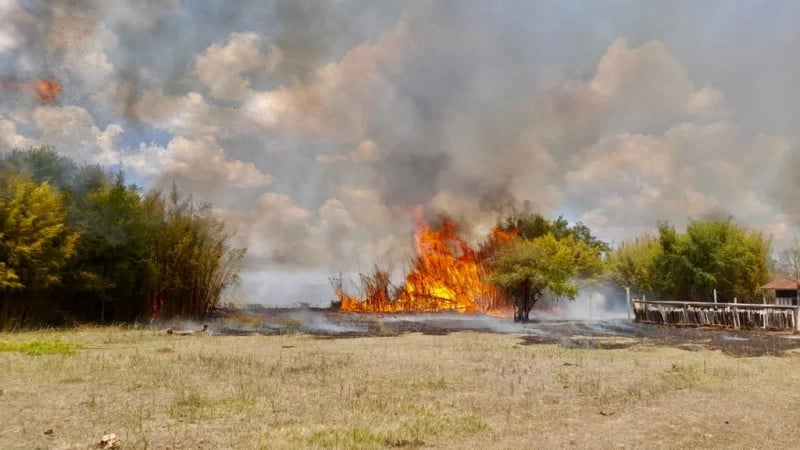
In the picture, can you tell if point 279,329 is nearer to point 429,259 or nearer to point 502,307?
point 429,259

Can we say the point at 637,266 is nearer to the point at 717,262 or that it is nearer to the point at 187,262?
A: the point at 717,262

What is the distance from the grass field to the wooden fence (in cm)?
1068

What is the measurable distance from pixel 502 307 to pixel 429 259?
780 centimetres

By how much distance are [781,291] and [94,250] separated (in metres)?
45.9

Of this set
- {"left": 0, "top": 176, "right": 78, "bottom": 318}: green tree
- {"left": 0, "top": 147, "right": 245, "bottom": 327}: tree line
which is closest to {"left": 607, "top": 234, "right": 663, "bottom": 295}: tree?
{"left": 0, "top": 147, "right": 245, "bottom": 327}: tree line

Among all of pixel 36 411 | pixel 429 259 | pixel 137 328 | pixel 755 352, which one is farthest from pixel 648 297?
pixel 36 411

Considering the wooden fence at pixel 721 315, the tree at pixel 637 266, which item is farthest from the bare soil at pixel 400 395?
the tree at pixel 637 266

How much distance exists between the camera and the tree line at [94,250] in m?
25.2

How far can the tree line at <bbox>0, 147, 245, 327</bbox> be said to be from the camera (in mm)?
25203

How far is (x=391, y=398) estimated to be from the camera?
11.6 m

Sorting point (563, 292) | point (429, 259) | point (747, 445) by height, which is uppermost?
point (429, 259)

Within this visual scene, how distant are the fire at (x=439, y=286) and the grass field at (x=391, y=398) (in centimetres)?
2919

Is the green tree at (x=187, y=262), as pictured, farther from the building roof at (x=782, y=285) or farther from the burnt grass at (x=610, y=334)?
the building roof at (x=782, y=285)

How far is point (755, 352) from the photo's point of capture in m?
19.8
